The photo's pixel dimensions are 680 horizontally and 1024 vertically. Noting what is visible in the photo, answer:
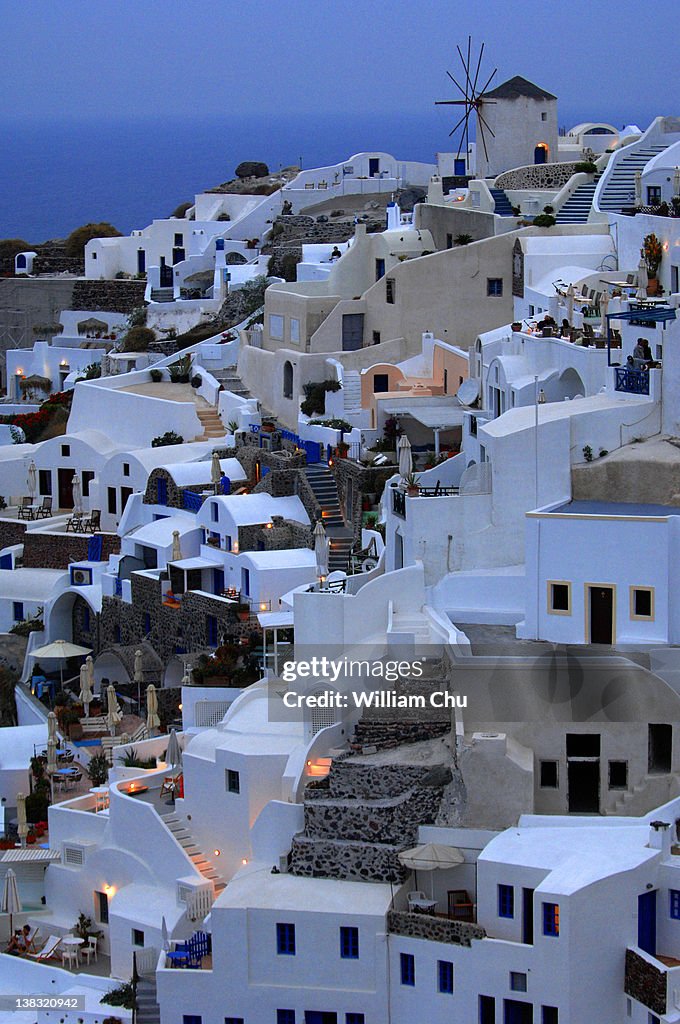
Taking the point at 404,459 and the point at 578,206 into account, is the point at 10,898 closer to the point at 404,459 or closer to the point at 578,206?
the point at 404,459

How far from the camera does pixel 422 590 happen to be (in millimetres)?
36438

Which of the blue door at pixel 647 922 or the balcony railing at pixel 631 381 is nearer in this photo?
the blue door at pixel 647 922

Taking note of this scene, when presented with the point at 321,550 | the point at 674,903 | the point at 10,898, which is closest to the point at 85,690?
the point at 321,550

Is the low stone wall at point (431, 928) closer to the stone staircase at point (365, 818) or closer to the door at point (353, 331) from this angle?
the stone staircase at point (365, 818)

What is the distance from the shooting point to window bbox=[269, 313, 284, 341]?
51.2 m

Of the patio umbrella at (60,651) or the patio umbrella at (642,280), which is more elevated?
the patio umbrella at (642,280)

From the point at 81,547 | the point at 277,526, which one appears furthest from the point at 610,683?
the point at 81,547

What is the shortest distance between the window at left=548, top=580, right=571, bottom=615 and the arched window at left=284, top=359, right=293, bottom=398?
16422 mm

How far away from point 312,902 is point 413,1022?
7.27 feet

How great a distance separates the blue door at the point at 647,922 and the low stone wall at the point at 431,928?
2.13 meters

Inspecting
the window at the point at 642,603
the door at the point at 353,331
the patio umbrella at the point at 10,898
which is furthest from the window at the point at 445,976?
the door at the point at 353,331

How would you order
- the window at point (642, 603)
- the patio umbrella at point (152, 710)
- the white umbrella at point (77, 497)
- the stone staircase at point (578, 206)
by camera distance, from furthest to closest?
the white umbrella at point (77, 497) → the stone staircase at point (578, 206) → the patio umbrella at point (152, 710) → the window at point (642, 603)

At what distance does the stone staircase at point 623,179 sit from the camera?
48938mm

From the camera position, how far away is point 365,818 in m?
32.3
